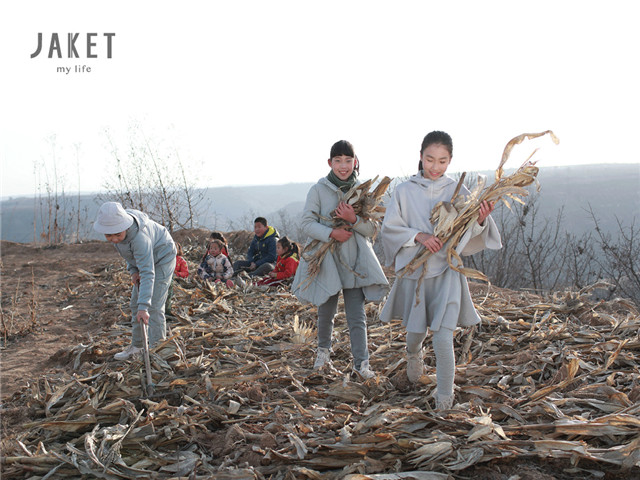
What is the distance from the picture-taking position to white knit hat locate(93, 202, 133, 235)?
351 cm

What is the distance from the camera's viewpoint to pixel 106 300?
21.9 feet

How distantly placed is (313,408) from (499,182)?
1.66m

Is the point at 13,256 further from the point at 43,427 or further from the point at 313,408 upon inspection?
the point at 313,408

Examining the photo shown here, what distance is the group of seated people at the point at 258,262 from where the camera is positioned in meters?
6.99

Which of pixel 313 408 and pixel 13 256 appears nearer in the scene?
pixel 313 408

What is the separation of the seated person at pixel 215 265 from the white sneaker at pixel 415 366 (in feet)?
13.6

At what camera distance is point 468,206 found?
9.00 ft

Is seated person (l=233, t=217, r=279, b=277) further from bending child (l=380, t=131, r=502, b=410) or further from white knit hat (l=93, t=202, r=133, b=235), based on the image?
bending child (l=380, t=131, r=502, b=410)

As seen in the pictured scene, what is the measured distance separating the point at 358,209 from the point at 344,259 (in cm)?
36

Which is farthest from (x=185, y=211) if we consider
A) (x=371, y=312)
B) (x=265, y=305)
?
(x=371, y=312)

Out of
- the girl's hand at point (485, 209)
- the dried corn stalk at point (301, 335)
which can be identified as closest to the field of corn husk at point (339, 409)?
the dried corn stalk at point (301, 335)

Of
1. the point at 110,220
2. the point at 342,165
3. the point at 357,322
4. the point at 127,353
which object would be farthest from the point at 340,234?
the point at 127,353

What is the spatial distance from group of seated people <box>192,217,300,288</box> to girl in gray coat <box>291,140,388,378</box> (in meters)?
3.44

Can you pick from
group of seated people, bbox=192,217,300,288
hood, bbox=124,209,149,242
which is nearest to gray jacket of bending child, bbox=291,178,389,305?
hood, bbox=124,209,149,242
